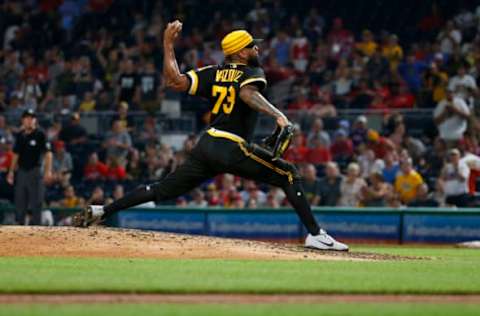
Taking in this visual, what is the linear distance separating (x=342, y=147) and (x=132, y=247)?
9.98m

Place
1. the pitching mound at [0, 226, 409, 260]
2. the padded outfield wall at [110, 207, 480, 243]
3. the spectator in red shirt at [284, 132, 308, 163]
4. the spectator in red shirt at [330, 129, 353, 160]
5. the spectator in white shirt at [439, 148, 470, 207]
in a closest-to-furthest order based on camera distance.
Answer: the pitching mound at [0, 226, 409, 260] < the padded outfield wall at [110, 207, 480, 243] < the spectator in white shirt at [439, 148, 470, 207] < the spectator in red shirt at [284, 132, 308, 163] < the spectator in red shirt at [330, 129, 353, 160]

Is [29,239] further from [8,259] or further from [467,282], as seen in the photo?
[467,282]

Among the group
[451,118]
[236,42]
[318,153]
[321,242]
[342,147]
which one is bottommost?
[321,242]

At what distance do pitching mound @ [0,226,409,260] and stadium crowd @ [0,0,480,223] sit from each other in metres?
7.41

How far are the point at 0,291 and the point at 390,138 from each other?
1335 cm

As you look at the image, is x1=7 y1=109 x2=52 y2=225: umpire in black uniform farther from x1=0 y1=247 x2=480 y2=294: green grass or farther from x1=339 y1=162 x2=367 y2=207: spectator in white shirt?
x1=0 y1=247 x2=480 y2=294: green grass

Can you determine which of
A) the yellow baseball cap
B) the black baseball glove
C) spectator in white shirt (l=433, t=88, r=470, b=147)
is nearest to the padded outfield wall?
spectator in white shirt (l=433, t=88, r=470, b=147)

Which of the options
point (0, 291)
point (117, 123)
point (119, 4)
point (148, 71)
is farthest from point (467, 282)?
point (119, 4)

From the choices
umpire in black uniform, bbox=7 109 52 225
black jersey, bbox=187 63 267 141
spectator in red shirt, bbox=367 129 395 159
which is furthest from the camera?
spectator in red shirt, bbox=367 129 395 159

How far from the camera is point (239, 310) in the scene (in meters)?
7.39

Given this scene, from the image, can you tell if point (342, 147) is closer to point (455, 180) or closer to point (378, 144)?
point (378, 144)

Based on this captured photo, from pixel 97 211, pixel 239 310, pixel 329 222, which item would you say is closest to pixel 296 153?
pixel 329 222

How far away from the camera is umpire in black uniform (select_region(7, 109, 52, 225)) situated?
17609 millimetres

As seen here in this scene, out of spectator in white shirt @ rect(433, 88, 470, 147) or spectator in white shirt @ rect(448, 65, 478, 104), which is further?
spectator in white shirt @ rect(448, 65, 478, 104)
